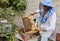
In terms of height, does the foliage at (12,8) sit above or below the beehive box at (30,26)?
above

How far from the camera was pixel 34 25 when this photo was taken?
3479 millimetres

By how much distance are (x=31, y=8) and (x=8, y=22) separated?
832 mm

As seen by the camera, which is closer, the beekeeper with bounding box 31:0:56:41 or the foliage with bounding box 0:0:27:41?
the beekeeper with bounding box 31:0:56:41

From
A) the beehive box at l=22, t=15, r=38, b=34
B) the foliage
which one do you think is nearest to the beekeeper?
the beehive box at l=22, t=15, r=38, b=34

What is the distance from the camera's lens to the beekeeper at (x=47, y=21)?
3340 mm

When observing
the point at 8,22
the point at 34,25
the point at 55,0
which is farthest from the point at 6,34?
the point at 55,0

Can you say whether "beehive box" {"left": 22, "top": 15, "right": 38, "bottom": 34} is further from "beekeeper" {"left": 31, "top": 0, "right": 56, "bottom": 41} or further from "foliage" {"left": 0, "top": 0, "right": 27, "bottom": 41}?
"foliage" {"left": 0, "top": 0, "right": 27, "bottom": 41}

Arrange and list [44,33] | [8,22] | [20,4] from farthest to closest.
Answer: [20,4] < [8,22] < [44,33]

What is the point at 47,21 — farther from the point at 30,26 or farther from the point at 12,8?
the point at 12,8

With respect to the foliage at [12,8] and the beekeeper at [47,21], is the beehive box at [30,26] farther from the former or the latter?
the foliage at [12,8]

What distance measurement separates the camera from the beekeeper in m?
3.34

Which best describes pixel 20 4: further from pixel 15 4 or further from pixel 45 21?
pixel 45 21

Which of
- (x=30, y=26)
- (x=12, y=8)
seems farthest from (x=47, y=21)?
(x=12, y=8)

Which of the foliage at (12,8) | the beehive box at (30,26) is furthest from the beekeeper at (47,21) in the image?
the foliage at (12,8)
